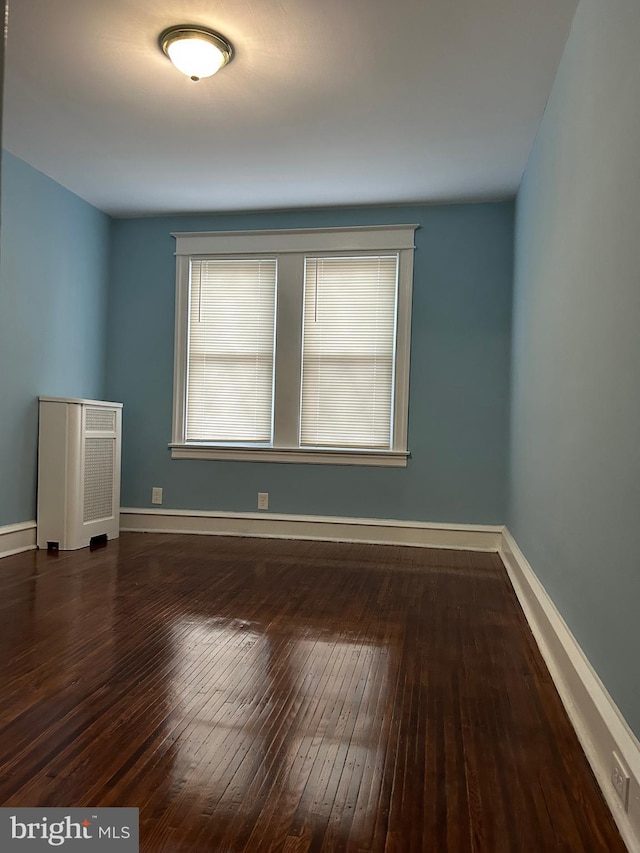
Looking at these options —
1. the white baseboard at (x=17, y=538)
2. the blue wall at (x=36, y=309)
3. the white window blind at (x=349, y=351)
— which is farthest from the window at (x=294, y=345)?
the white baseboard at (x=17, y=538)

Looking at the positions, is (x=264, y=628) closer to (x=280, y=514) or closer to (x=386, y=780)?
Answer: (x=386, y=780)

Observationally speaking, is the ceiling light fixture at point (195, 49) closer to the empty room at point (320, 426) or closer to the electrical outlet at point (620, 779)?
the empty room at point (320, 426)

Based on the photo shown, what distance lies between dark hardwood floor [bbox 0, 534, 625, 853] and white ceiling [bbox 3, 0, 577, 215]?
265 centimetres

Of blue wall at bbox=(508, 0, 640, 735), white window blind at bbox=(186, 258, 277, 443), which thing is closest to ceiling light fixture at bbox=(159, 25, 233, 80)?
blue wall at bbox=(508, 0, 640, 735)

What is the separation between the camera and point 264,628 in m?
2.89

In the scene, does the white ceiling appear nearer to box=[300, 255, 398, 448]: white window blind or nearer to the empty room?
the empty room

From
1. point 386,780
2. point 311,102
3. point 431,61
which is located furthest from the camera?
point 311,102

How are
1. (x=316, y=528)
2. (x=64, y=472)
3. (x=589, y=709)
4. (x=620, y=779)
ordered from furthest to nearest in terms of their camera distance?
(x=316, y=528) < (x=64, y=472) < (x=589, y=709) < (x=620, y=779)

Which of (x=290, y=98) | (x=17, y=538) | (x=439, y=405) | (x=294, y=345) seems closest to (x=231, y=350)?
(x=294, y=345)

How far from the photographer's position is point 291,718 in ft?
6.64

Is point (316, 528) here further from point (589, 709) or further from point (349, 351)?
point (589, 709)

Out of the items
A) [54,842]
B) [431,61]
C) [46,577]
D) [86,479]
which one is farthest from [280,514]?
[54,842]

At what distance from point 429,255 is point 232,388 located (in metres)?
1.90

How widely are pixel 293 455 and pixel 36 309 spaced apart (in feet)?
7.10
